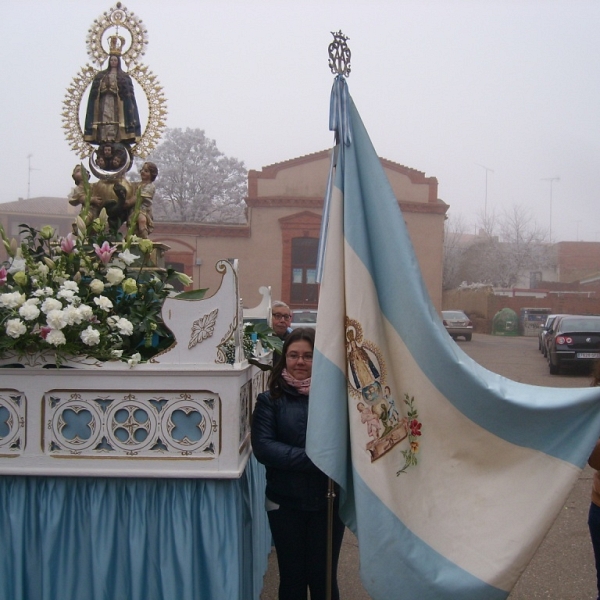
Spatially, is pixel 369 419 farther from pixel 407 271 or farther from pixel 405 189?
pixel 405 189

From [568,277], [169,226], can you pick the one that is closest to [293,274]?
[169,226]

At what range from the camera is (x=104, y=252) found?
3148mm

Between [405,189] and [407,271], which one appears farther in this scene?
[405,189]

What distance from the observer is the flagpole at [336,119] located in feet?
8.20

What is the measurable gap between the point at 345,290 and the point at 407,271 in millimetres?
258

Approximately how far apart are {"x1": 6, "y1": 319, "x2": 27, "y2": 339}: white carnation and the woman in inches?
42.8

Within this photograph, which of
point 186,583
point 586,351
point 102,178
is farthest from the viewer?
point 586,351

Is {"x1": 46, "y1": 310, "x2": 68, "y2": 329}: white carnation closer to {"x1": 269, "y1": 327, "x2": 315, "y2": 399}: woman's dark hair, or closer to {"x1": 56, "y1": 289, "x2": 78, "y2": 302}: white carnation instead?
{"x1": 56, "y1": 289, "x2": 78, "y2": 302}: white carnation

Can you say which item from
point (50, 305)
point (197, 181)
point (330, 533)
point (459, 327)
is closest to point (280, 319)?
point (50, 305)

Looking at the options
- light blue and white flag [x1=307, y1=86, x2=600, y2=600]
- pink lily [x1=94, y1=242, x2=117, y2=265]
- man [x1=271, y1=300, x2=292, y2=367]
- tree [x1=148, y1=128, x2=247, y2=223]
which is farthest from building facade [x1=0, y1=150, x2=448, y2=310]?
light blue and white flag [x1=307, y1=86, x2=600, y2=600]

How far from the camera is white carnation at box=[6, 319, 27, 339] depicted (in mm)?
2723

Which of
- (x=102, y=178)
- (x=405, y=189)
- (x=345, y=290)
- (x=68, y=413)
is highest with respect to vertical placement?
(x=405, y=189)

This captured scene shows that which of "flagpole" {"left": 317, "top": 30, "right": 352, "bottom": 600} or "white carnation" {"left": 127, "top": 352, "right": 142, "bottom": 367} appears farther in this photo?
"white carnation" {"left": 127, "top": 352, "right": 142, "bottom": 367}

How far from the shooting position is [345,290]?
2.51m
